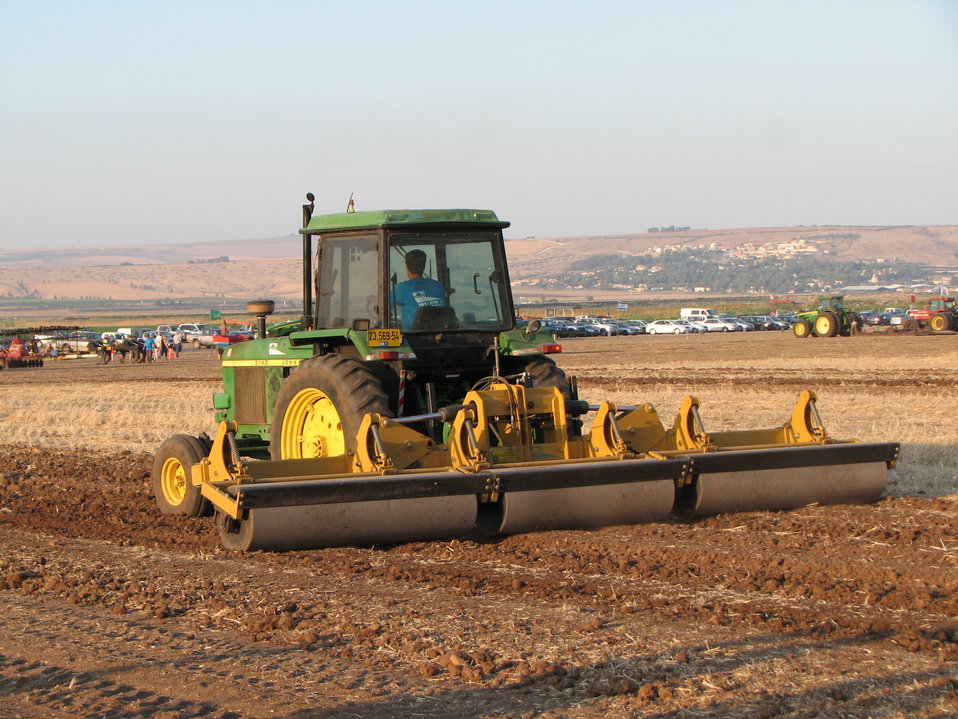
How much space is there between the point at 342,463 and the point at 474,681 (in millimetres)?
3361

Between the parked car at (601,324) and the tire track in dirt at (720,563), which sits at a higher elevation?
the tire track in dirt at (720,563)

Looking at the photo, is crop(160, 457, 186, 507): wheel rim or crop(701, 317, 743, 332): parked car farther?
crop(701, 317, 743, 332): parked car

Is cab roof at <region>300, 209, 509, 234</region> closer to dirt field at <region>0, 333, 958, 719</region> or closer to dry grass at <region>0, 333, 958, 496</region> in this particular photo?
dirt field at <region>0, 333, 958, 719</region>

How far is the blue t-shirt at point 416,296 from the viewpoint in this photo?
943 centimetres

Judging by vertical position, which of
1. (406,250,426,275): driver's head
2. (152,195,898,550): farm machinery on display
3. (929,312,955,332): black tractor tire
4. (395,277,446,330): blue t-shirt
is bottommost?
(929,312,955,332): black tractor tire

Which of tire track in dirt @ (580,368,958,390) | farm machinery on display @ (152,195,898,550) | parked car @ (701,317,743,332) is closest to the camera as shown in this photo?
farm machinery on display @ (152,195,898,550)

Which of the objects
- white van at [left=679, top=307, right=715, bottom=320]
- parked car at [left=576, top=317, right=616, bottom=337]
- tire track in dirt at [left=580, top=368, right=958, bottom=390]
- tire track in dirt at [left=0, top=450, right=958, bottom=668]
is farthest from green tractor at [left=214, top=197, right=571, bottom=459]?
white van at [left=679, top=307, right=715, bottom=320]

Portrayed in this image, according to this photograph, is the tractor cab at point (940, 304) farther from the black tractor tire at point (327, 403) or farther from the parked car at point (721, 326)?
the black tractor tire at point (327, 403)

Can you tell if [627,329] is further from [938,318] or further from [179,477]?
[179,477]

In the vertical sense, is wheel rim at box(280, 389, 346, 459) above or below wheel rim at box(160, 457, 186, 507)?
above

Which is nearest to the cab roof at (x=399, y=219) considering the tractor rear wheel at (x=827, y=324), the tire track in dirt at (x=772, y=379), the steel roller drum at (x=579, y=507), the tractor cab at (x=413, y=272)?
the tractor cab at (x=413, y=272)

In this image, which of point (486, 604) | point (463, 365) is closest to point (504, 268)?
point (463, 365)

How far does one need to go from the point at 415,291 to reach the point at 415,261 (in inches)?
→ 9.5

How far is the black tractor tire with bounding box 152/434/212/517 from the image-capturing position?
961cm
